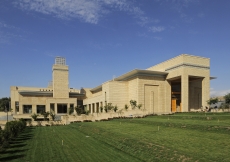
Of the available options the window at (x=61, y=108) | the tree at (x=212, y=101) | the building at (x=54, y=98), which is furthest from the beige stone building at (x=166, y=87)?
the building at (x=54, y=98)

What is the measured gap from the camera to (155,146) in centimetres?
1221

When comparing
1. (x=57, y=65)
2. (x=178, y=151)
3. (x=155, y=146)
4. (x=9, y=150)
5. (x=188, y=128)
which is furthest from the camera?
(x=57, y=65)

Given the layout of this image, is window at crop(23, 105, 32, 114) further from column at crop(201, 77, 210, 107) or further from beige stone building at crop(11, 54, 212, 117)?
column at crop(201, 77, 210, 107)

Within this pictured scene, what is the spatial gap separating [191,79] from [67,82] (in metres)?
39.6

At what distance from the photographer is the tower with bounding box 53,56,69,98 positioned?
218 ft

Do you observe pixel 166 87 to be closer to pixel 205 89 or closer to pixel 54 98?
pixel 205 89

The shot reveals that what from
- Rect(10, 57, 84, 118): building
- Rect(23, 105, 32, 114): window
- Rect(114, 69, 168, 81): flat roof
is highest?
Rect(114, 69, 168, 81): flat roof

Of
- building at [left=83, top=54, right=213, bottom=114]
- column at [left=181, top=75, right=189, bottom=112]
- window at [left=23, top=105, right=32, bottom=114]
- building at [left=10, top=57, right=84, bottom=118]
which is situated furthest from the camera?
window at [left=23, top=105, right=32, bottom=114]

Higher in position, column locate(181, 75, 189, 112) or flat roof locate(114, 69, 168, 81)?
flat roof locate(114, 69, 168, 81)

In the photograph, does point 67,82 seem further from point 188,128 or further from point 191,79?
point 188,128

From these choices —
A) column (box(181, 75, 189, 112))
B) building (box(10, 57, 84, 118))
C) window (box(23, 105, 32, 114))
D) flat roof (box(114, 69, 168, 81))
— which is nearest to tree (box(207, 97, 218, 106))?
column (box(181, 75, 189, 112))

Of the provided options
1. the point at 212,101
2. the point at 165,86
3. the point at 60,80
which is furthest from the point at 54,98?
the point at 212,101

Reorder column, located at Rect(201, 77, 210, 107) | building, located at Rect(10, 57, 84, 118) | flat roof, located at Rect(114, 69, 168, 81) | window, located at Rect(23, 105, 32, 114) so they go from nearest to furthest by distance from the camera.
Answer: column, located at Rect(201, 77, 210, 107)
flat roof, located at Rect(114, 69, 168, 81)
building, located at Rect(10, 57, 84, 118)
window, located at Rect(23, 105, 32, 114)

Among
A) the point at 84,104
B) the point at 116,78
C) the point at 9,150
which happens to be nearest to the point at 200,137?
the point at 9,150
